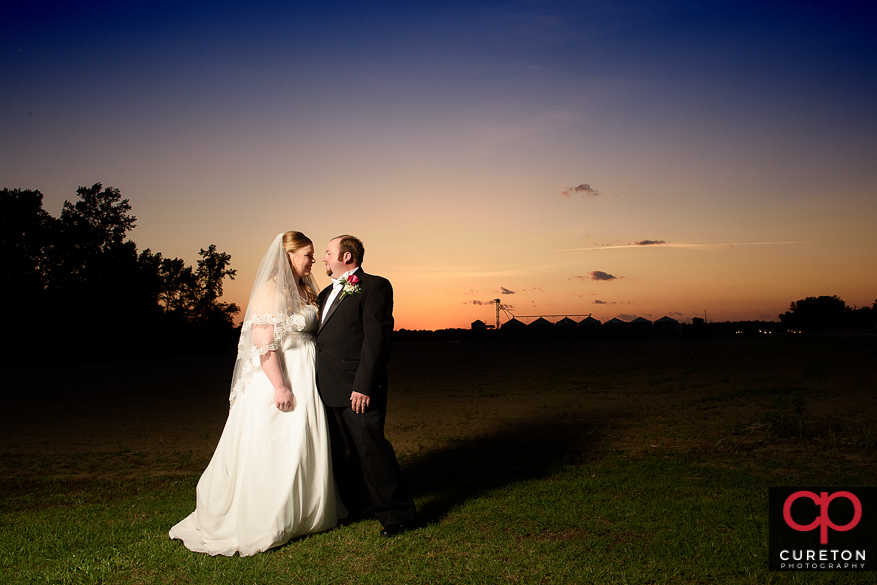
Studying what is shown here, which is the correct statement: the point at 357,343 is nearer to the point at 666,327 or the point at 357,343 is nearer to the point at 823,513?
the point at 823,513

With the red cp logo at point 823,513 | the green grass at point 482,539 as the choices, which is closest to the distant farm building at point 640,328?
the green grass at point 482,539

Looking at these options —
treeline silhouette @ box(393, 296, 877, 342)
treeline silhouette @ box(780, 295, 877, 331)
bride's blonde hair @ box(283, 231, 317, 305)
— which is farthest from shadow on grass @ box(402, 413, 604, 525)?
treeline silhouette @ box(780, 295, 877, 331)

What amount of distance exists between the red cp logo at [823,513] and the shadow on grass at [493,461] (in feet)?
8.36

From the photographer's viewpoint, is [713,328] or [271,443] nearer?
[271,443]

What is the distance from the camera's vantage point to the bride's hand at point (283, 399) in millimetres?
4402

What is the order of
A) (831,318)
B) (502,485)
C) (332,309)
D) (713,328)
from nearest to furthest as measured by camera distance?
(332,309), (502,485), (713,328), (831,318)

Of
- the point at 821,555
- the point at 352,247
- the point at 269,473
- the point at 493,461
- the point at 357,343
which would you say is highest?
the point at 352,247

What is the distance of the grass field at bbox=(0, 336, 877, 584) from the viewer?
4000mm

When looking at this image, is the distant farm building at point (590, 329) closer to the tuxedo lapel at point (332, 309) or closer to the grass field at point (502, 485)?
the grass field at point (502, 485)

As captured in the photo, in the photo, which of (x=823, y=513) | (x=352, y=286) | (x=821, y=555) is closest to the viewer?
(x=821, y=555)

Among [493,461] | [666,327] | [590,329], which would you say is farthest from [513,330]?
[493,461]

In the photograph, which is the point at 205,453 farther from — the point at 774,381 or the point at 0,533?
the point at 774,381

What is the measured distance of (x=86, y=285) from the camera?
1563 inches

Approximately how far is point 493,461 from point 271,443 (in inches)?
165
